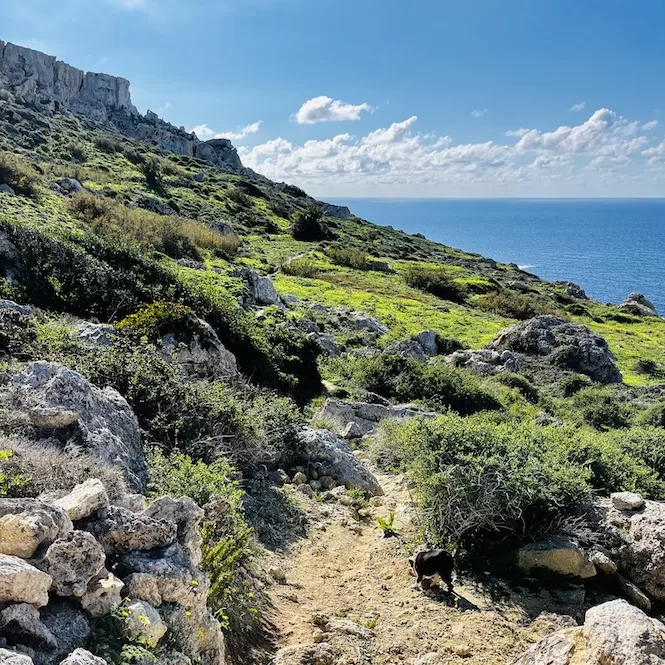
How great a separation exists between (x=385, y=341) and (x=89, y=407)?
63.4 feet

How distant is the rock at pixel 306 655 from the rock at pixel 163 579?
1285mm

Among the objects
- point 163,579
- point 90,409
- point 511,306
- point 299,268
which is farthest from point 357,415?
point 511,306

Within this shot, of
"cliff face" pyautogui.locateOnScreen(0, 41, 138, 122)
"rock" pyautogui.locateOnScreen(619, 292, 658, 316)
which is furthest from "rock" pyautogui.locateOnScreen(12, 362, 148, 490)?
"cliff face" pyautogui.locateOnScreen(0, 41, 138, 122)

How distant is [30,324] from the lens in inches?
338

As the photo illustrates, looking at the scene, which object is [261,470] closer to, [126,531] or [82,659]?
[126,531]

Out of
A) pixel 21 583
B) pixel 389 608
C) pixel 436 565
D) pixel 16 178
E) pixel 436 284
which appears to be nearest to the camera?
pixel 21 583

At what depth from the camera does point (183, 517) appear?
14.9ft

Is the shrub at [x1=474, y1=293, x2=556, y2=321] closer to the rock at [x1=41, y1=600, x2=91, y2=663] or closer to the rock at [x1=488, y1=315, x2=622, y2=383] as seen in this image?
the rock at [x1=488, y1=315, x2=622, y2=383]

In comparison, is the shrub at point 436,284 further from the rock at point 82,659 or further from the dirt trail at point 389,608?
the rock at point 82,659

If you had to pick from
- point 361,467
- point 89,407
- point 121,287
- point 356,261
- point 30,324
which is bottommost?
point 361,467

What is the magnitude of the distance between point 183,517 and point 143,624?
109 centimetres

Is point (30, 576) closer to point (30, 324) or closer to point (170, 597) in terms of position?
Result: point (170, 597)

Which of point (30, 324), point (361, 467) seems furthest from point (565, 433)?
point (30, 324)

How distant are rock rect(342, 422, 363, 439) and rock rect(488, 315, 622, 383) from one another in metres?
16.5
